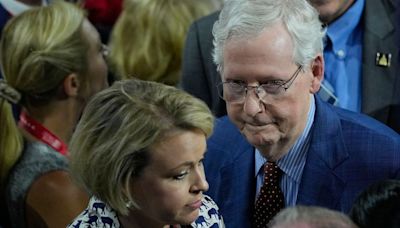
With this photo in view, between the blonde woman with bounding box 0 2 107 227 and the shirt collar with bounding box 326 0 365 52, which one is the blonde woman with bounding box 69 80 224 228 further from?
the shirt collar with bounding box 326 0 365 52

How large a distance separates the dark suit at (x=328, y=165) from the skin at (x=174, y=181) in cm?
33

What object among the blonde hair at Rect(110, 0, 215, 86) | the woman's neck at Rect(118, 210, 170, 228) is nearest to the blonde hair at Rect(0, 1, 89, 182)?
the blonde hair at Rect(110, 0, 215, 86)

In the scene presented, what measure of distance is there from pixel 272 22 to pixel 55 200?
1.05 m

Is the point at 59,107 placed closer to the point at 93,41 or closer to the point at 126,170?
the point at 93,41

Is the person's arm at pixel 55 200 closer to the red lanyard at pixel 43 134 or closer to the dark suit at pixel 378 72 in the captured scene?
the red lanyard at pixel 43 134

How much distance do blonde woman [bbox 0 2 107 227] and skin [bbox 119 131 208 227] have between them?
Result: 0.71m

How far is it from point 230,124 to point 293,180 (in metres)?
0.34

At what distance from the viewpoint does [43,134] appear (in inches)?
140

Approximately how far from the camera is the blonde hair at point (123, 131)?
260cm

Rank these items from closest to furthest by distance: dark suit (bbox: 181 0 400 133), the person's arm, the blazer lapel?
the blazer lapel
the person's arm
dark suit (bbox: 181 0 400 133)

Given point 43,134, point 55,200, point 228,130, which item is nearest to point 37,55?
point 43,134

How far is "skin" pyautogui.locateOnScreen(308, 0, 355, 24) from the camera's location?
3.54 metres

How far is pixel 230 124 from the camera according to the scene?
3119mm

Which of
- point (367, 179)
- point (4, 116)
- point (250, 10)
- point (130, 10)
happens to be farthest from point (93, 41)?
point (367, 179)
